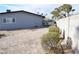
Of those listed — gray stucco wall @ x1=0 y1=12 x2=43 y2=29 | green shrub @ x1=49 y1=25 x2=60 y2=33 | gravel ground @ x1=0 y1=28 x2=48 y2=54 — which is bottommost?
gravel ground @ x1=0 y1=28 x2=48 y2=54

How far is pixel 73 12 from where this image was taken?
10.1 feet

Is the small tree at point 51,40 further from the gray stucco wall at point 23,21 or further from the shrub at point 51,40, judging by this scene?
the gray stucco wall at point 23,21

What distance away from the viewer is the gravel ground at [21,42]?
10.1ft

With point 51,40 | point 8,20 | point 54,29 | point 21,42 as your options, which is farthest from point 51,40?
point 8,20

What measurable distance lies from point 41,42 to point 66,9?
574 millimetres

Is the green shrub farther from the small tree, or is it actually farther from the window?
the window

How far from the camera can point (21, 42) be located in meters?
3.10

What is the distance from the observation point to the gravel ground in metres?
3.07

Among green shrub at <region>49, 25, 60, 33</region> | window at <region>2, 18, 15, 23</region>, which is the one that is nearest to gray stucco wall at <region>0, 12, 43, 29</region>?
window at <region>2, 18, 15, 23</region>

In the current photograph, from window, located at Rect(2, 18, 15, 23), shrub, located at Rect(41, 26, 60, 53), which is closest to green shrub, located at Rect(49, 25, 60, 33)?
shrub, located at Rect(41, 26, 60, 53)

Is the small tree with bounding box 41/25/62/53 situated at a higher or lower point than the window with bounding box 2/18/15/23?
lower

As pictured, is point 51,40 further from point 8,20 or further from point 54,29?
point 8,20
